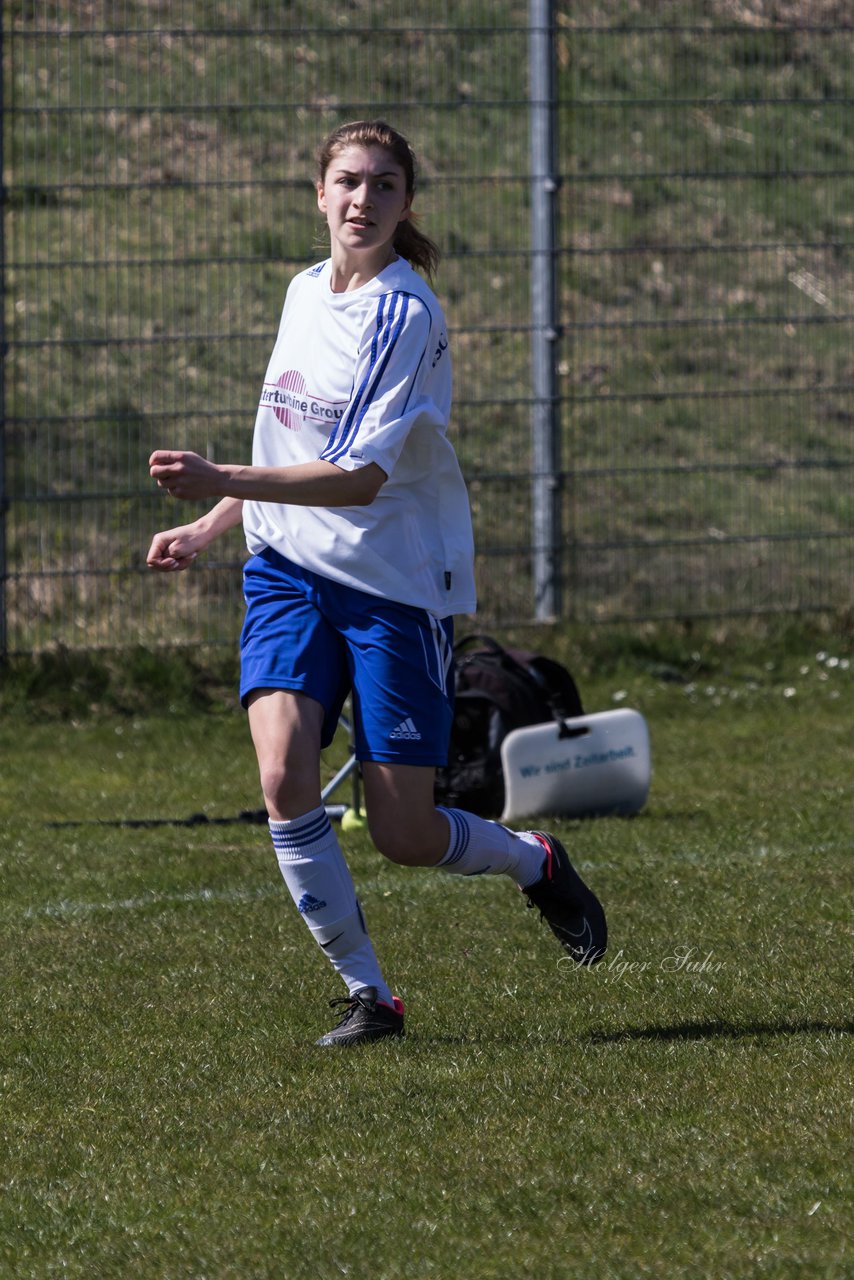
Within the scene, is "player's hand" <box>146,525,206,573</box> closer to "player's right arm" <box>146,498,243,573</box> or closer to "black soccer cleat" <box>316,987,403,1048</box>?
"player's right arm" <box>146,498,243,573</box>

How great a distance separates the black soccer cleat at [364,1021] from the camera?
14.4 ft

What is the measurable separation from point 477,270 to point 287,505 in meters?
6.41

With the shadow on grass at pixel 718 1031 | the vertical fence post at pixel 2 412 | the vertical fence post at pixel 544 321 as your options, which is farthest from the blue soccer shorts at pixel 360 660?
the vertical fence post at pixel 544 321

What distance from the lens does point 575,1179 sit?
344 centimetres

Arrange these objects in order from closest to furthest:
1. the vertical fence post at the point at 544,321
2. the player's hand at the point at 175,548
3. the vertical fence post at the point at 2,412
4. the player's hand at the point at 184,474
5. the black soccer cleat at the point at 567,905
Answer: the player's hand at the point at 184,474, the player's hand at the point at 175,548, the black soccer cleat at the point at 567,905, the vertical fence post at the point at 2,412, the vertical fence post at the point at 544,321

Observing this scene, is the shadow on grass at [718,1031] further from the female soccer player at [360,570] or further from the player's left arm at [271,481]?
the player's left arm at [271,481]

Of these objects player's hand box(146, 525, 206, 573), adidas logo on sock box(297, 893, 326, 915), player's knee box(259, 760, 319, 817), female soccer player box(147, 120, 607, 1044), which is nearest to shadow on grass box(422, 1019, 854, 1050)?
female soccer player box(147, 120, 607, 1044)

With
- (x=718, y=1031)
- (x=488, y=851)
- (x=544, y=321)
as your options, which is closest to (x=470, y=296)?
(x=544, y=321)

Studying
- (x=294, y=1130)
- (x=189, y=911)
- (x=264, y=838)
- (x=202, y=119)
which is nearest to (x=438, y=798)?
(x=264, y=838)

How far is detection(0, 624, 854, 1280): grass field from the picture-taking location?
3201mm

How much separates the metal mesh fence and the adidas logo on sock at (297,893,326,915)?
5444mm

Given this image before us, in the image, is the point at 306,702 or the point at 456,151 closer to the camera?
the point at 306,702

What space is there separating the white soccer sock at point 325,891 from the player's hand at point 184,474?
0.86 m

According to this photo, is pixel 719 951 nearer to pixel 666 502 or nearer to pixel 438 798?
pixel 438 798
